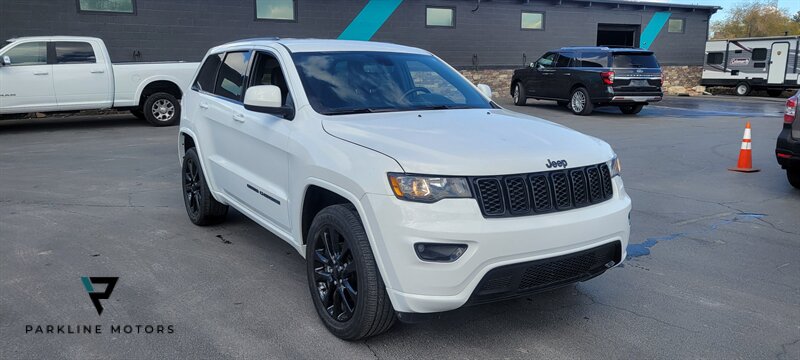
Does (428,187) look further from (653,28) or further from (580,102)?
→ (653,28)

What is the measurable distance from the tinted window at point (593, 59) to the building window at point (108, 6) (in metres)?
12.1

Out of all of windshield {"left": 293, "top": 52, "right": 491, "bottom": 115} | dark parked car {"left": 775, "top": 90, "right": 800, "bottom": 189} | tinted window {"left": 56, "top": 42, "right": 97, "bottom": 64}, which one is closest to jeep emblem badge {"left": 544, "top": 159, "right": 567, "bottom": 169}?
windshield {"left": 293, "top": 52, "right": 491, "bottom": 115}

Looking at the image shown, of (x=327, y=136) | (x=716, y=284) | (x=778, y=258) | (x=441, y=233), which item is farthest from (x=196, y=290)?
(x=778, y=258)

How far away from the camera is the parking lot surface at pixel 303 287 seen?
3467 mm

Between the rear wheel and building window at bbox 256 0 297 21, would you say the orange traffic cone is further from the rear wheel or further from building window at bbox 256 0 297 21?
the rear wheel

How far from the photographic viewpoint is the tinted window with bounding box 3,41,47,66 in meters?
12.0

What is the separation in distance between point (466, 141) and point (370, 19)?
1778cm

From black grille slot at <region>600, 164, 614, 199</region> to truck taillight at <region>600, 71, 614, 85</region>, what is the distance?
1298 centimetres

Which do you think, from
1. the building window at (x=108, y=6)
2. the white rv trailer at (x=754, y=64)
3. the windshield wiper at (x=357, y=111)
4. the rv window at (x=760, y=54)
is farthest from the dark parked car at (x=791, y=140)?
the rv window at (x=760, y=54)

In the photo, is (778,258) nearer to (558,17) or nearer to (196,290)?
(196,290)

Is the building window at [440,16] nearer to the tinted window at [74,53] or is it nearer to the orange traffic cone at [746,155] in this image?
the tinted window at [74,53]

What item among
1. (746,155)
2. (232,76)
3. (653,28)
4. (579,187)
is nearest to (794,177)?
(746,155)

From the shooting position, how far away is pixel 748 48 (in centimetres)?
2556

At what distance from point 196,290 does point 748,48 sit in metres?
27.2
